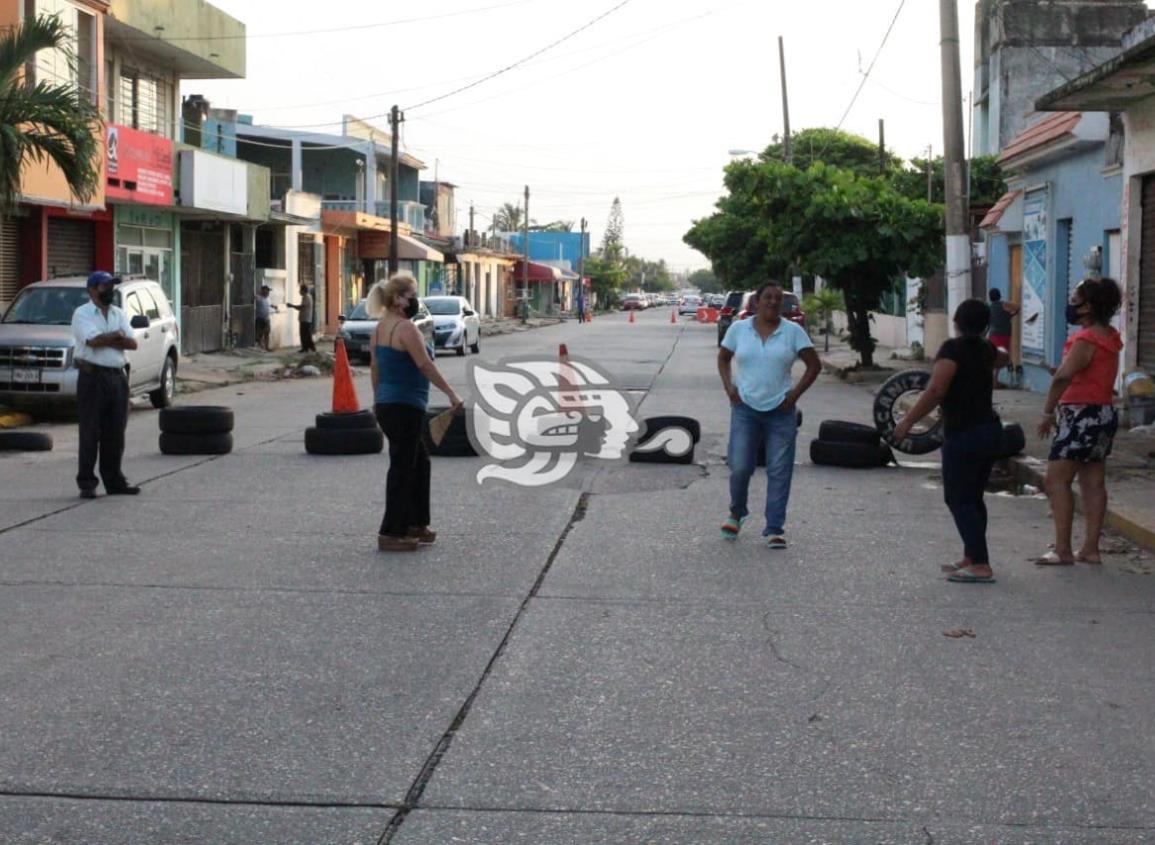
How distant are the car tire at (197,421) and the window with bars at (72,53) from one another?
1064 cm

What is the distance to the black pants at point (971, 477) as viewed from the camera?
9234mm

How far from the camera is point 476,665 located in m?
6.98

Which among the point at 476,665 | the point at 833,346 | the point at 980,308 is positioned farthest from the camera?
the point at 833,346

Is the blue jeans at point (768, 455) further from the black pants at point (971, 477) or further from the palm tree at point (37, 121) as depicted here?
the palm tree at point (37, 121)

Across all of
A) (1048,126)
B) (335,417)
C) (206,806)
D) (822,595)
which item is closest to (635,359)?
(1048,126)

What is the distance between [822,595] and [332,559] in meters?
3.08

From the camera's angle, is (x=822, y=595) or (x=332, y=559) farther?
(x=332, y=559)

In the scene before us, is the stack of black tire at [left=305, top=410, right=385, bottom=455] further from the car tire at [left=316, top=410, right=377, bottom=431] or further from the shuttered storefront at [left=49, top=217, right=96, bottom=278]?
the shuttered storefront at [left=49, top=217, right=96, bottom=278]

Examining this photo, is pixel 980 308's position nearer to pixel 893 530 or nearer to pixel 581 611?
pixel 893 530

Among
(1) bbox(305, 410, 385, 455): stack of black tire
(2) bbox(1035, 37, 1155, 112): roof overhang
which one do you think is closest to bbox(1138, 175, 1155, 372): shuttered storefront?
(2) bbox(1035, 37, 1155, 112): roof overhang

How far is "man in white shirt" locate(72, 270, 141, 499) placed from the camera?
12211 mm

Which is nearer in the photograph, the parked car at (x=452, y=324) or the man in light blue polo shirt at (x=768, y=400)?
the man in light blue polo shirt at (x=768, y=400)

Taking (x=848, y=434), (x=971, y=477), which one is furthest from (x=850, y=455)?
(x=971, y=477)

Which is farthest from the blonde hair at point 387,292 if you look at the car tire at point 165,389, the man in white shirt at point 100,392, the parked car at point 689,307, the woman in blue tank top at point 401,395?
the parked car at point 689,307
